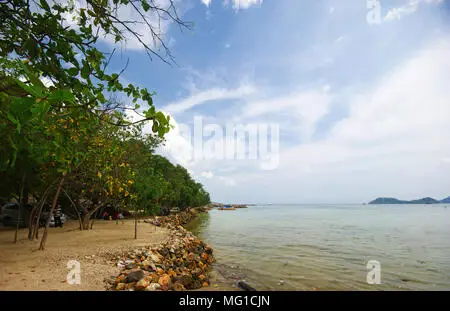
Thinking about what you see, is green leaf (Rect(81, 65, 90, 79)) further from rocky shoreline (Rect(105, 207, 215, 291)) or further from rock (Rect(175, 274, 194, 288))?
rock (Rect(175, 274, 194, 288))

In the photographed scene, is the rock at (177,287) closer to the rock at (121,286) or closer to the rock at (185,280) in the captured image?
the rock at (185,280)

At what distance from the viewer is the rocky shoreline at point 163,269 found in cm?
589

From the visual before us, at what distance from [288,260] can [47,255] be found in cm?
976

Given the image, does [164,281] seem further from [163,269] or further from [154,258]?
[154,258]

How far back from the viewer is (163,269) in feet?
26.1

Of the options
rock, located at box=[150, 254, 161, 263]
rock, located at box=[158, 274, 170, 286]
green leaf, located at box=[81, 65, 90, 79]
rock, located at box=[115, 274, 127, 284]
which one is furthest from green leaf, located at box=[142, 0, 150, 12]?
rock, located at box=[150, 254, 161, 263]

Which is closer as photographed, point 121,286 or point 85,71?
point 85,71

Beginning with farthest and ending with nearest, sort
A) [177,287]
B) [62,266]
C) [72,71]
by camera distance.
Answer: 1. [62,266]
2. [177,287]
3. [72,71]

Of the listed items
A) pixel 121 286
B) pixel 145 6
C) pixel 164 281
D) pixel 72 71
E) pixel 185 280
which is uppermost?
pixel 145 6

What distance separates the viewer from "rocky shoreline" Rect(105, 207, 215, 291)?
19.3 ft

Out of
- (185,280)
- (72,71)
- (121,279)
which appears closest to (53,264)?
(121,279)

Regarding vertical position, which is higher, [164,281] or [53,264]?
[53,264]
